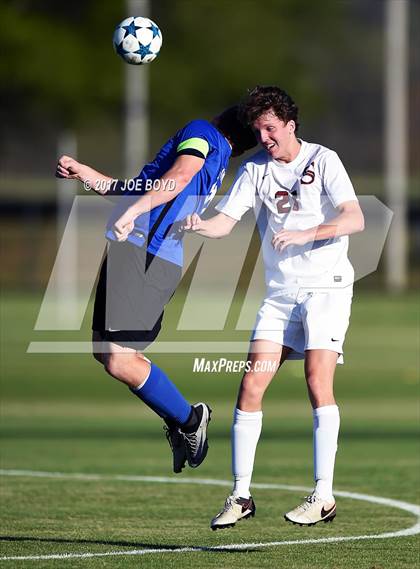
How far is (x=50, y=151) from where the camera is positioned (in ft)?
230

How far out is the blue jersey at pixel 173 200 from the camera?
9.30 m

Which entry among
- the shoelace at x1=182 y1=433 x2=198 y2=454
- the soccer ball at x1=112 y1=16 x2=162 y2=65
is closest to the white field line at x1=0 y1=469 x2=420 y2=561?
the shoelace at x1=182 y1=433 x2=198 y2=454

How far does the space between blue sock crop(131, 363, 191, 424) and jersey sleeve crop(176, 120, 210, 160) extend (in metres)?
1.47

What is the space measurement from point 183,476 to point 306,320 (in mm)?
4241

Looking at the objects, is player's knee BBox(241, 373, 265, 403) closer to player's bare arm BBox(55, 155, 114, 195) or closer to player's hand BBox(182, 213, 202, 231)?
player's hand BBox(182, 213, 202, 231)

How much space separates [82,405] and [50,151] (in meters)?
49.5

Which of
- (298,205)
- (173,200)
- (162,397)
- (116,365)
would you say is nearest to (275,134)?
(298,205)

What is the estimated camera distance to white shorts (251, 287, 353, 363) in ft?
29.9

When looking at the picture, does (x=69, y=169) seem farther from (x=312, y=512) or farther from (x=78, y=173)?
(x=312, y=512)

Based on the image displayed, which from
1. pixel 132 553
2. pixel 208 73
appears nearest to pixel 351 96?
pixel 208 73

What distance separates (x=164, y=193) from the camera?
899 centimetres

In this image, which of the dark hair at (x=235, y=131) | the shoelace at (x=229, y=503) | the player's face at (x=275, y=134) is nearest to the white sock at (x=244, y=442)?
the shoelace at (x=229, y=503)

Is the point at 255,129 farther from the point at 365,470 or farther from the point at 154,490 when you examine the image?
the point at 365,470

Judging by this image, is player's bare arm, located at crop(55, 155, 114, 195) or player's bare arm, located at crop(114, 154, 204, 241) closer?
player's bare arm, located at crop(114, 154, 204, 241)
